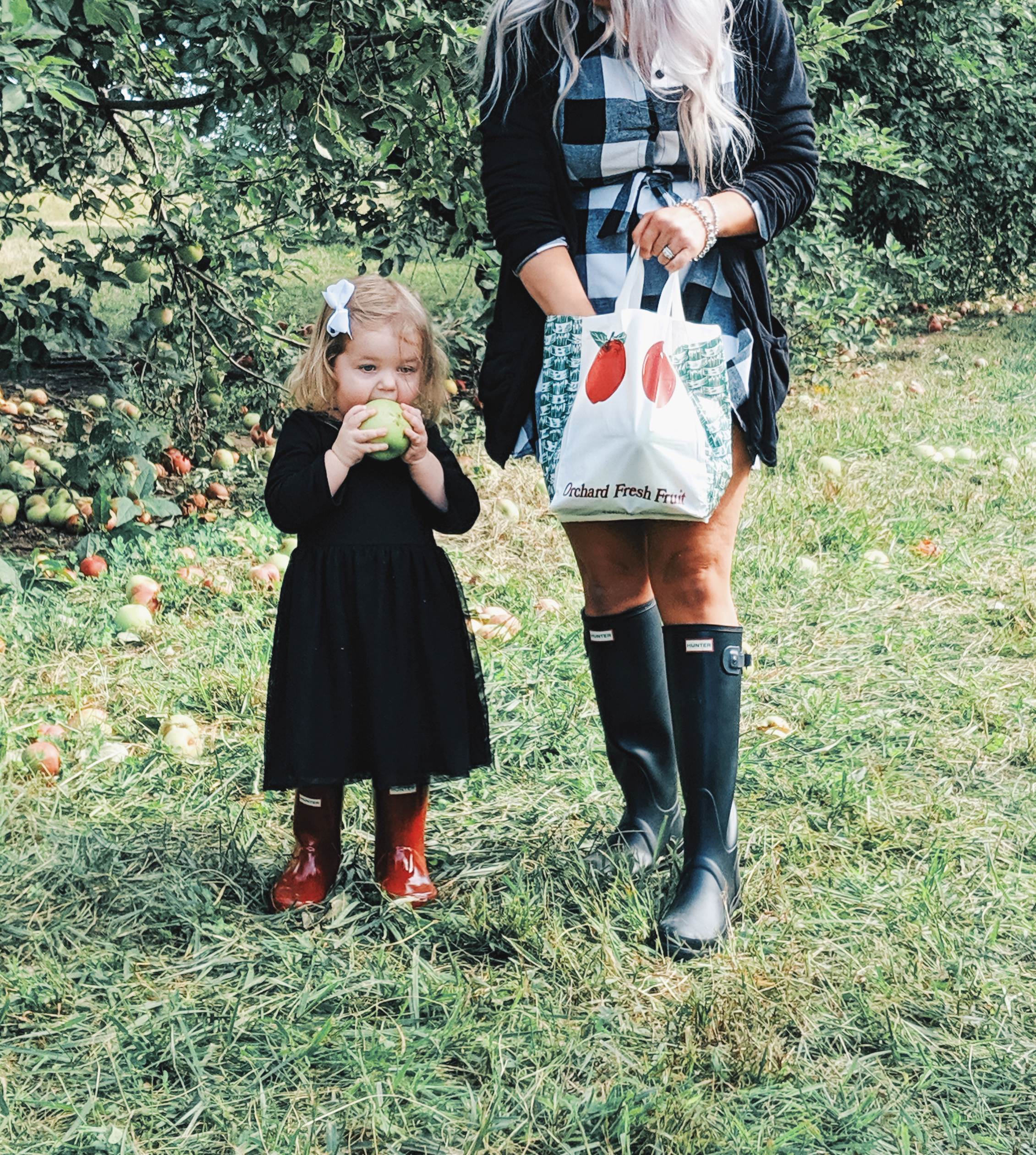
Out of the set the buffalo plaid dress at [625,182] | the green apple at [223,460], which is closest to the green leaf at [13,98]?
the buffalo plaid dress at [625,182]

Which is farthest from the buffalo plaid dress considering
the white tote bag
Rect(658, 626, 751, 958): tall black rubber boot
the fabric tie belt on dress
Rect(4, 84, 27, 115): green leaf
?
Rect(4, 84, 27, 115): green leaf

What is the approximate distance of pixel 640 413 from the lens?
1574 millimetres

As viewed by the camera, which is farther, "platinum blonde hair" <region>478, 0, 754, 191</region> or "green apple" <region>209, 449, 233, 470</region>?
"green apple" <region>209, 449, 233, 470</region>

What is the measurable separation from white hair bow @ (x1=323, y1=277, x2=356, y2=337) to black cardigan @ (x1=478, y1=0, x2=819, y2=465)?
0.23m

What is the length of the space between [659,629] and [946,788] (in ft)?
2.34

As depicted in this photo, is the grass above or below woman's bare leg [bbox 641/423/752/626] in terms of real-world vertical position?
below

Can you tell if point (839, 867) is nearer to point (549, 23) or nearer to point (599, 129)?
point (599, 129)

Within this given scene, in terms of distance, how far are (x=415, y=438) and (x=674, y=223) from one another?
0.50 meters

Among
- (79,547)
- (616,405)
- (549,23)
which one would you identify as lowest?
(79,547)

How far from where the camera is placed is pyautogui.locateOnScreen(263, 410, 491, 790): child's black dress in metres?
1.86

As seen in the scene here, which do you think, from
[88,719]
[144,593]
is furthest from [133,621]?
[88,719]

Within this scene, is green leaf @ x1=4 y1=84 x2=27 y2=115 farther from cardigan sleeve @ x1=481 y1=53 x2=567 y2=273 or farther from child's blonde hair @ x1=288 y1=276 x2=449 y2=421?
cardigan sleeve @ x1=481 y1=53 x2=567 y2=273

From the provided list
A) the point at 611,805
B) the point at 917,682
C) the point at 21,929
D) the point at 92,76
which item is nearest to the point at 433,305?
the point at 92,76

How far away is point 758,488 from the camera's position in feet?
13.9
